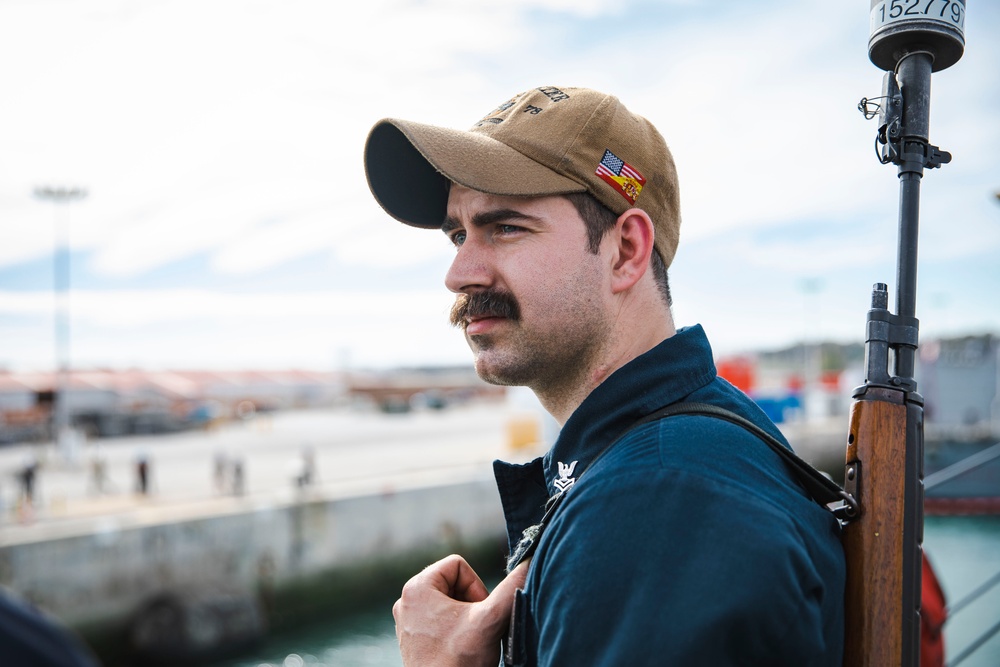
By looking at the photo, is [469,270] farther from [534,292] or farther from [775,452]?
[775,452]

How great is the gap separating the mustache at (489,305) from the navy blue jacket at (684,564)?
374 millimetres

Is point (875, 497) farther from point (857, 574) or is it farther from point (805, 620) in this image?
point (805, 620)

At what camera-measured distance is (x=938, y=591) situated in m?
2.33

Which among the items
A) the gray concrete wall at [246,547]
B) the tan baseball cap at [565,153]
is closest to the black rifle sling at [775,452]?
the tan baseball cap at [565,153]

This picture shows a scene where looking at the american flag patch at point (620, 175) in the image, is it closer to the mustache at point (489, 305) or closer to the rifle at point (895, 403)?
the mustache at point (489, 305)

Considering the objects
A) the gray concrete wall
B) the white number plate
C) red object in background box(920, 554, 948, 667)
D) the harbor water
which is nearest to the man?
the white number plate

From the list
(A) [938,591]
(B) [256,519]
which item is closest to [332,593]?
(B) [256,519]

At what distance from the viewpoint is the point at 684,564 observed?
3.59ft

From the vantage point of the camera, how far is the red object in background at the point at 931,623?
6.74 ft

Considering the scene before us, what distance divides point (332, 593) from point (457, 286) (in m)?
16.9

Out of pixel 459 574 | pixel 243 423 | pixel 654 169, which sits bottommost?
pixel 243 423

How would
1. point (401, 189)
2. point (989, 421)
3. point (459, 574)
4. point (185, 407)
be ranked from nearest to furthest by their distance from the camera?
point (459, 574) → point (401, 189) → point (989, 421) → point (185, 407)

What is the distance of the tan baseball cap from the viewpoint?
5.16ft

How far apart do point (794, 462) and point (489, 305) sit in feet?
2.13
